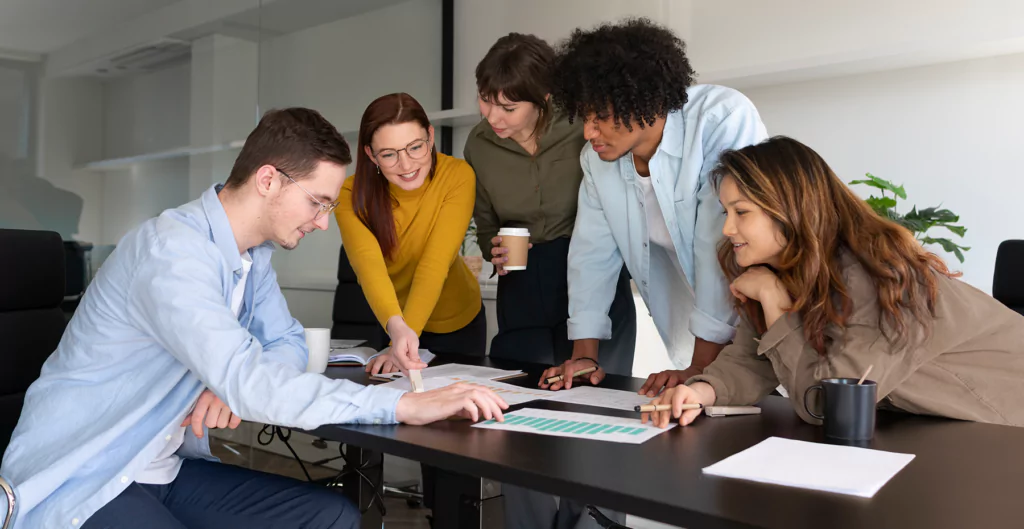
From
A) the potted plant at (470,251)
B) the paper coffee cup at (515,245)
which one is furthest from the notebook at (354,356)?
the potted plant at (470,251)

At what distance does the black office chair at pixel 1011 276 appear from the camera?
1.87 m

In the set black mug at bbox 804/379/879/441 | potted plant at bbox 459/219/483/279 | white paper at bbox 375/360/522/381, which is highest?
potted plant at bbox 459/219/483/279

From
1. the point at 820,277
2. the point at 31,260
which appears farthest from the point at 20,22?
the point at 820,277

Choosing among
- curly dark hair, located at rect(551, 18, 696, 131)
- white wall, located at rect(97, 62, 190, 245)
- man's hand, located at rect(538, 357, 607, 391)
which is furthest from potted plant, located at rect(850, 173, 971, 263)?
white wall, located at rect(97, 62, 190, 245)

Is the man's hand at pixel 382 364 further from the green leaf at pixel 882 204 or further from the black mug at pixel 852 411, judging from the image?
the green leaf at pixel 882 204

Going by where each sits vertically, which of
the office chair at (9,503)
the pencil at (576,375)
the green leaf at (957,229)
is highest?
the green leaf at (957,229)

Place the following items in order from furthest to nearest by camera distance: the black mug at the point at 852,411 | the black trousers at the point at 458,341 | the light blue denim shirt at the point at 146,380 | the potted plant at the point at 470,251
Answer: the potted plant at the point at 470,251 → the black trousers at the point at 458,341 → the light blue denim shirt at the point at 146,380 → the black mug at the point at 852,411

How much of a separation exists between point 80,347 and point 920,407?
54.8 inches

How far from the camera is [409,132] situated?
2016 mm

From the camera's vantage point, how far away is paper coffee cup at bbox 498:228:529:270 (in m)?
1.93

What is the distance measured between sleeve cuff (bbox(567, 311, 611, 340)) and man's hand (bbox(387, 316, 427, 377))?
14.9 inches

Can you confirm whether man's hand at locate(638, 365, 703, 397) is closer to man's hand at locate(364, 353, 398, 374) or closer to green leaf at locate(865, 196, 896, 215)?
man's hand at locate(364, 353, 398, 374)

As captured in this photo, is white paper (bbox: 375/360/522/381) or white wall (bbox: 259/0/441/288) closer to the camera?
white paper (bbox: 375/360/522/381)

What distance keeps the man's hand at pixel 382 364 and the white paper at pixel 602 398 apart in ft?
1.49
